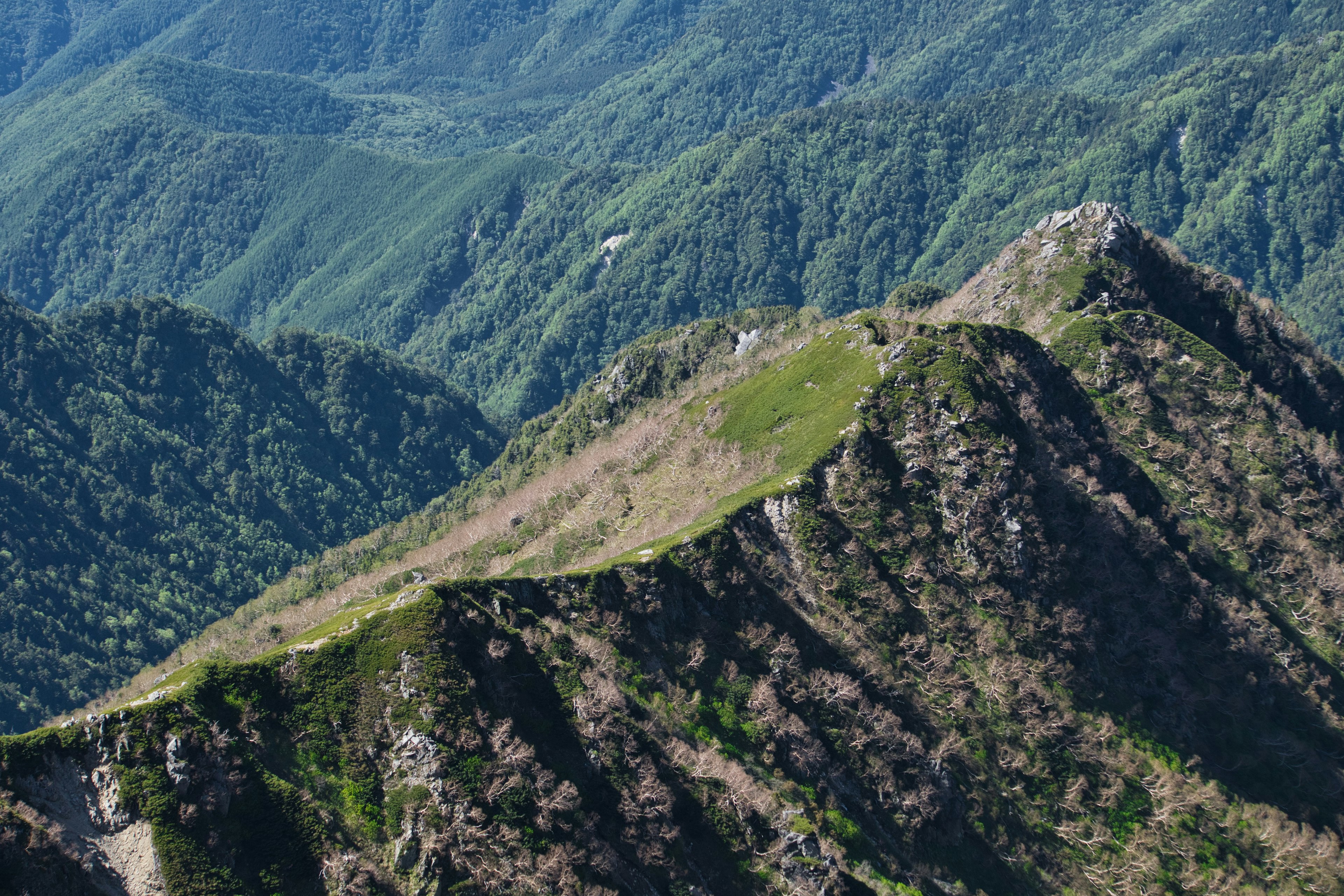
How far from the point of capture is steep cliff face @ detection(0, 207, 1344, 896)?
6022cm

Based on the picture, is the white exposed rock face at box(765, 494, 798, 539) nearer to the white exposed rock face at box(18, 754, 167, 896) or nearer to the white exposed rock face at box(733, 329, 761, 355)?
the white exposed rock face at box(18, 754, 167, 896)

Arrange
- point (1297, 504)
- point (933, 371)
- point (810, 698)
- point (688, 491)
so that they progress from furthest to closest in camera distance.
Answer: point (1297, 504), point (688, 491), point (933, 371), point (810, 698)

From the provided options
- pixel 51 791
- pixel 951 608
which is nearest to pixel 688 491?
pixel 951 608

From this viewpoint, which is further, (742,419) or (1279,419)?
(1279,419)

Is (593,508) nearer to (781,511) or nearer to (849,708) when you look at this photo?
(781,511)

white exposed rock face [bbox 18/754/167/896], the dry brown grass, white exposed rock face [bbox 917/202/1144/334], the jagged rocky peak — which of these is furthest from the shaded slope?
the jagged rocky peak

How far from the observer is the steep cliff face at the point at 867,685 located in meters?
60.2

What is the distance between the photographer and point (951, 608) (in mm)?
88250

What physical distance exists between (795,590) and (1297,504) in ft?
239

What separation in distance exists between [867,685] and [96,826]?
5597 cm

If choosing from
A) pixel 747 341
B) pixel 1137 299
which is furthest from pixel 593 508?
pixel 1137 299

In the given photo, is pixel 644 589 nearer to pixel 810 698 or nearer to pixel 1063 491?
pixel 810 698

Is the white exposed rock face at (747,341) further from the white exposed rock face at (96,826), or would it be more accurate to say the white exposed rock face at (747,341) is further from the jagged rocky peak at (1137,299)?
the white exposed rock face at (96,826)

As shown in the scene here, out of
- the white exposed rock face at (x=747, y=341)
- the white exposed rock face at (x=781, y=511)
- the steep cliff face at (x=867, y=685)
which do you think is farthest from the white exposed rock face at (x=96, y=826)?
the white exposed rock face at (x=747, y=341)
